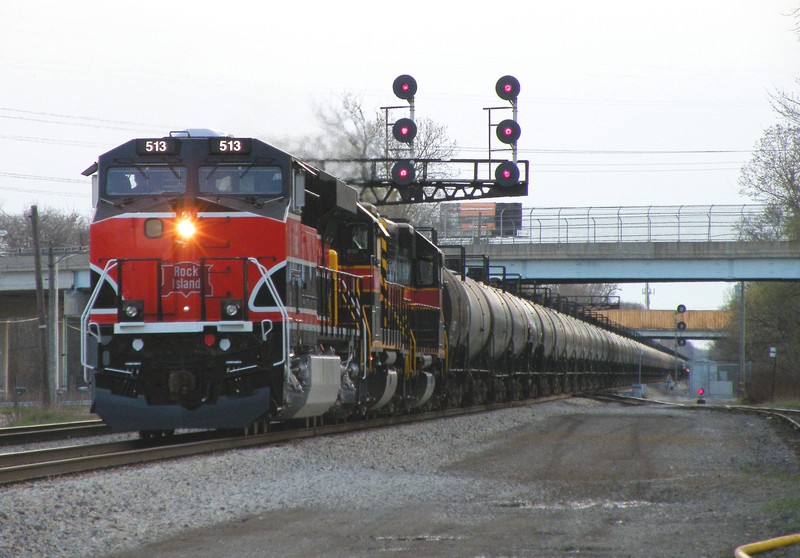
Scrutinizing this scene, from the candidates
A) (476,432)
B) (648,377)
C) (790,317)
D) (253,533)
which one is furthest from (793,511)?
(648,377)

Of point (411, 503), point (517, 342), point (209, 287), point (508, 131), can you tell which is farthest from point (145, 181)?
point (517, 342)

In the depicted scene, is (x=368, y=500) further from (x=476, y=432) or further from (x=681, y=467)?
(x=476, y=432)

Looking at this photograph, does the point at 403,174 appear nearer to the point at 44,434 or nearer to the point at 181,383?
the point at 44,434

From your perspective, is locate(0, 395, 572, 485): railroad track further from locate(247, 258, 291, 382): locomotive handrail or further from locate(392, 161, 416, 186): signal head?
locate(392, 161, 416, 186): signal head

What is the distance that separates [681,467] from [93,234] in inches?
302

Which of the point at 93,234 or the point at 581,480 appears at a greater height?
the point at 93,234

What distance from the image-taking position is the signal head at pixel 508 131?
73.0 ft

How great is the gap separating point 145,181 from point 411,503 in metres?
6.40

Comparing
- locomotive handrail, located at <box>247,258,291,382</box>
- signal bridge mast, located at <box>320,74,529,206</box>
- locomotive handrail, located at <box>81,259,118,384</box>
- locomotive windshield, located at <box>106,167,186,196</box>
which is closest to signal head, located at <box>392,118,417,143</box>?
signal bridge mast, located at <box>320,74,529,206</box>

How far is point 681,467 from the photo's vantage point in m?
12.8

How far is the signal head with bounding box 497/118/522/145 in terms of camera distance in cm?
2225

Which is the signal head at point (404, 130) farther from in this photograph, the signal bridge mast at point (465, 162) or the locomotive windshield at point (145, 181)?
the locomotive windshield at point (145, 181)

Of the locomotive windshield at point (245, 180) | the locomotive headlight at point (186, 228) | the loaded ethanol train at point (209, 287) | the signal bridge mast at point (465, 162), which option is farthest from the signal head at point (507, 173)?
the locomotive headlight at point (186, 228)

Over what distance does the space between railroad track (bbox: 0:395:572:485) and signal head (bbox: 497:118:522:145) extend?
281 inches
